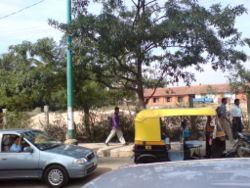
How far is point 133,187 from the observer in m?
2.05

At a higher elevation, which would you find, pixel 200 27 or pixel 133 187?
pixel 200 27

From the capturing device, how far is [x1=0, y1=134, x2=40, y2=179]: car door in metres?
7.65

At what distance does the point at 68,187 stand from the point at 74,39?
5246mm

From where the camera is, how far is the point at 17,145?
26.3ft

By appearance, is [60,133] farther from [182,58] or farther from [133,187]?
[133,187]

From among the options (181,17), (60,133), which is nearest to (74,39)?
(181,17)

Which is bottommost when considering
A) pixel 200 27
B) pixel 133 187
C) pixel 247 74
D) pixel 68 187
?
pixel 68 187

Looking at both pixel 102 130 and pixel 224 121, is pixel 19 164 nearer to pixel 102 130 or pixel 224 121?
pixel 102 130

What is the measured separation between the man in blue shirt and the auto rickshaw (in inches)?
113

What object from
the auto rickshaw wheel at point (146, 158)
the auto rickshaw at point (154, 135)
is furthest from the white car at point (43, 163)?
the auto rickshaw at point (154, 135)

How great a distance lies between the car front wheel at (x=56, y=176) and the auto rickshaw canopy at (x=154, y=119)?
1.93 meters

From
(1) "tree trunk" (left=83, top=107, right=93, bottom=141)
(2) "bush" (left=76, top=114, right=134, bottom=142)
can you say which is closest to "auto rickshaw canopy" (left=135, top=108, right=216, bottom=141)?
(2) "bush" (left=76, top=114, right=134, bottom=142)

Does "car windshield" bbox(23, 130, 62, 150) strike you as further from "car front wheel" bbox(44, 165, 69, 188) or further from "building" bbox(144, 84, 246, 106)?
"building" bbox(144, 84, 246, 106)

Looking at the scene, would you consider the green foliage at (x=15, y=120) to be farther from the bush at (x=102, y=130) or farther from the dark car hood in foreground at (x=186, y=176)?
the dark car hood in foreground at (x=186, y=176)
